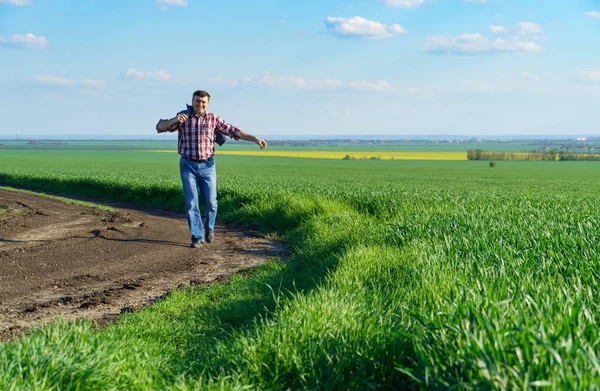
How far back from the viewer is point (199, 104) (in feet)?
33.3

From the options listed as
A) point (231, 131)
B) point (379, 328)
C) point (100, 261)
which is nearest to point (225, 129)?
point (231, 131)

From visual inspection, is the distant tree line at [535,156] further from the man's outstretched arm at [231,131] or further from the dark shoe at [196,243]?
the dark shoe at [196,243]

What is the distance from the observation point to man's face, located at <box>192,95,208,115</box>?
1010cm

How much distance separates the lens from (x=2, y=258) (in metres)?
8.64

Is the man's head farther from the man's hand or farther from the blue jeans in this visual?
the blue jeans

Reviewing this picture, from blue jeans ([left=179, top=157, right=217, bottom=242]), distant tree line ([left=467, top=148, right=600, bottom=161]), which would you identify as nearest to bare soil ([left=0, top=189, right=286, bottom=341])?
blue jeans ([left=179, top=157, right=217, bottom=242])

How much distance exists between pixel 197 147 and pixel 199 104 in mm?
739

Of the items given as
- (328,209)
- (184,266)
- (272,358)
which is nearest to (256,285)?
(184,266)

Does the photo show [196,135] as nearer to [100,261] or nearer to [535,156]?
[100,261]

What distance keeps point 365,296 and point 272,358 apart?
1.56m

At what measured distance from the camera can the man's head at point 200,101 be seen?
10.1 m

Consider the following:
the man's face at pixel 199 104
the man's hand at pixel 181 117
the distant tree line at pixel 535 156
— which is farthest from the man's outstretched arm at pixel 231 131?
the distant tree line at pixel 535 156

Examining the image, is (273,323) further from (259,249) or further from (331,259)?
(259,249)

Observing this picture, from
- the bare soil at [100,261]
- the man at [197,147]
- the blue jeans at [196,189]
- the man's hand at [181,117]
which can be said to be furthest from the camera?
the blue jeans at [196,189]
